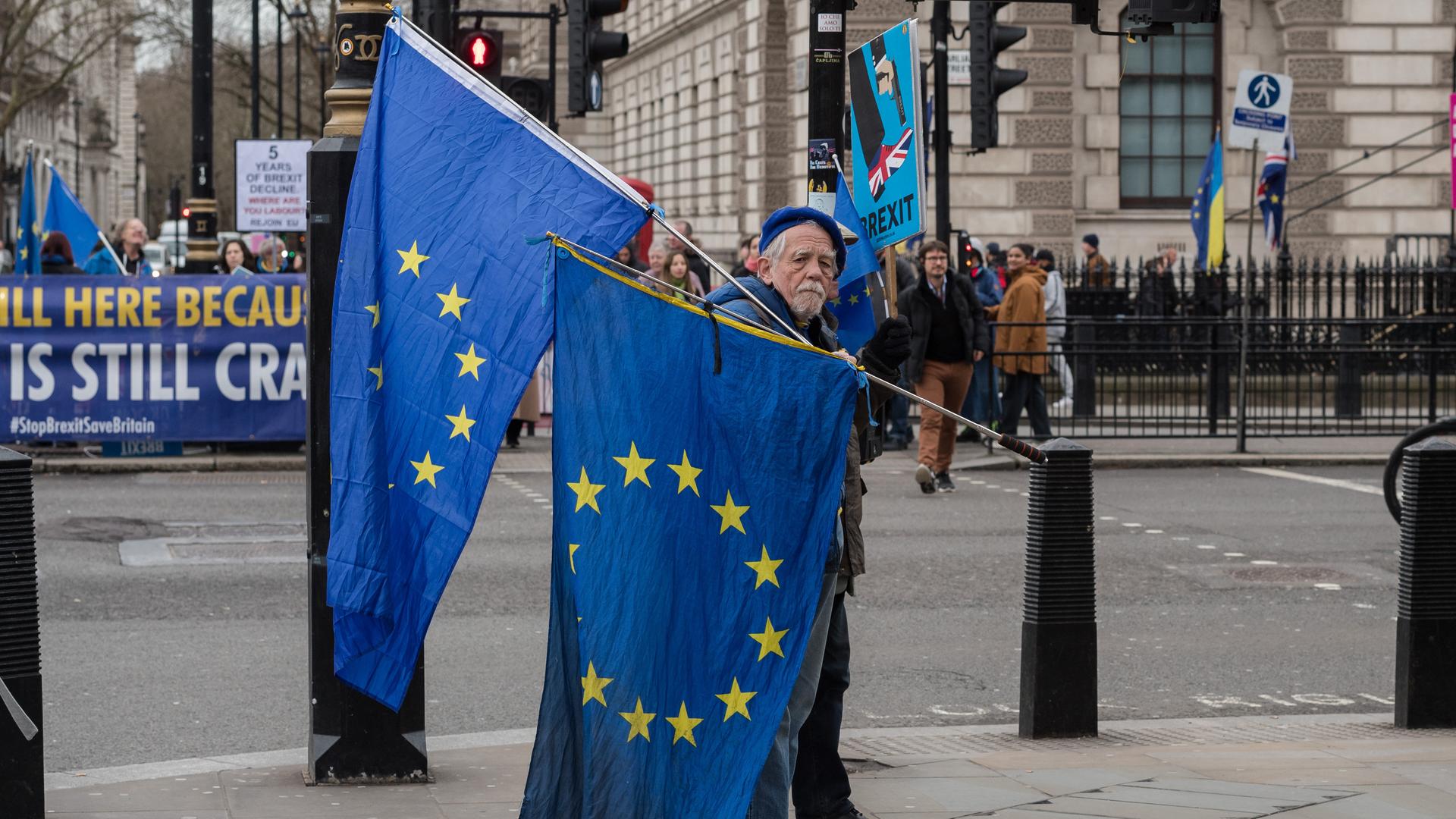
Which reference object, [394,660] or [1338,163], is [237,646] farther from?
[1338,163]

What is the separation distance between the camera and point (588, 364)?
4.68m

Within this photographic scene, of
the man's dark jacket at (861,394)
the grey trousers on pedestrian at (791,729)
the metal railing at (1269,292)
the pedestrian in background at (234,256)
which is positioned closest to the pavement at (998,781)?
the grey trousers on pedestrian at (791,729)

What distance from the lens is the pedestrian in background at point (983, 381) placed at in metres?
18.5

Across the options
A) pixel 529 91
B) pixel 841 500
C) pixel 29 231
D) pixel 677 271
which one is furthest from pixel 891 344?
pixel 29 231

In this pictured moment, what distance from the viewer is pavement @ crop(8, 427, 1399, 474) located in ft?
54.6

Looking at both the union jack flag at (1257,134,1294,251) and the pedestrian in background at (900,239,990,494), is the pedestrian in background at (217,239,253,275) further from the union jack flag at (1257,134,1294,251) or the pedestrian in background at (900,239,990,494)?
the union jack flag at (1257,134,1294,251)

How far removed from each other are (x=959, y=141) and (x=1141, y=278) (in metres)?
5.48

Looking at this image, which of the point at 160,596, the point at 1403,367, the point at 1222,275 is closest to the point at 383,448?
the point at 160,596

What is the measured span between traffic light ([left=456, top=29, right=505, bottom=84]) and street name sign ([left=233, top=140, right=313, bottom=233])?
924cm

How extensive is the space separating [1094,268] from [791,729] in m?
20.8

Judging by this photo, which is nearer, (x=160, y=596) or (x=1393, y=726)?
(x=1393, y=726)

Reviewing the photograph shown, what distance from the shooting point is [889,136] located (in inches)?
299

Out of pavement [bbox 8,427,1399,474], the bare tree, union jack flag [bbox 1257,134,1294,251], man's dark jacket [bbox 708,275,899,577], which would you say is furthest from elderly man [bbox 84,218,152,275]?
the bare tree

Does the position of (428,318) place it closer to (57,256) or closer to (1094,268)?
(57,256)
